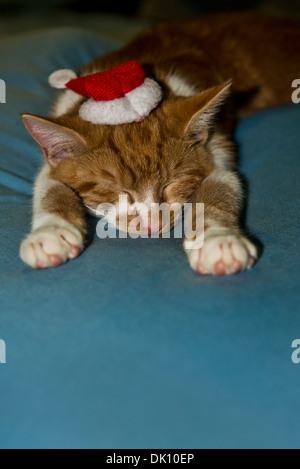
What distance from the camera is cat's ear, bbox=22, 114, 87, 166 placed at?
4.47 feet

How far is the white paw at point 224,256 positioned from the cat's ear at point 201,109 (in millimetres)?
412

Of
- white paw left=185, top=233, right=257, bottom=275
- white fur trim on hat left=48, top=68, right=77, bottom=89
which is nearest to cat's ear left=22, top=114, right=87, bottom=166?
white fur trim on hat left=48, top=68, right=77, bottom=89

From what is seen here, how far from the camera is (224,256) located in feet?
3.90

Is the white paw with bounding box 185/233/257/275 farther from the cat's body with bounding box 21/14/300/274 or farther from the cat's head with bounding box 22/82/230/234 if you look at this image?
the cat's head with bounding box 22/82/230/234

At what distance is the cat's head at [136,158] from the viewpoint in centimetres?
143

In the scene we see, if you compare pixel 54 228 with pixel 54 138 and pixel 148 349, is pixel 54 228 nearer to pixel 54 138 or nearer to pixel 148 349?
pixel 54 138

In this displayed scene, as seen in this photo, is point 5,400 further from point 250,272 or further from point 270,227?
point 270,227

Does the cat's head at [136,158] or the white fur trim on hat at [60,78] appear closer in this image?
the cat's head at [136,158]

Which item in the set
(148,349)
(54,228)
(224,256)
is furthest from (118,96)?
(148,349)

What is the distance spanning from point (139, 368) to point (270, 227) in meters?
0.64

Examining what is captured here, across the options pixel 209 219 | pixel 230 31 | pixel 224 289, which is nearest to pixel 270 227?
pixel 209 219

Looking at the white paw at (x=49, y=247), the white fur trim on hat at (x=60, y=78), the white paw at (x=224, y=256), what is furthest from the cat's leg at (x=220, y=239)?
the white fur trim on hat at (x=60, y=78)

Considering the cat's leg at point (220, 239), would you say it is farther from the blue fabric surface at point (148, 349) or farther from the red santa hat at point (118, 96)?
the red santa hat at point (118, 96)

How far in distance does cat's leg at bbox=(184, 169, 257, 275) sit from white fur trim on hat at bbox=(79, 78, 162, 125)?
0.97 feet
